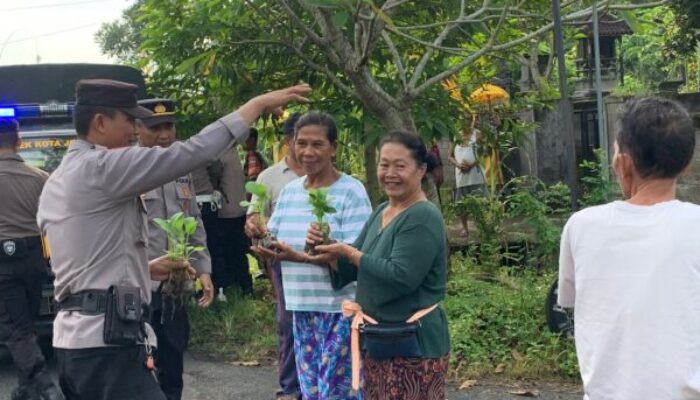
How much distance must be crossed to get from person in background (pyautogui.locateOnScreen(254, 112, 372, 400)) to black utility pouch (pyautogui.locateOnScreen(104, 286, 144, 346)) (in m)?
1.18

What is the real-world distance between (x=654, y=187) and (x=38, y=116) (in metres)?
6.33

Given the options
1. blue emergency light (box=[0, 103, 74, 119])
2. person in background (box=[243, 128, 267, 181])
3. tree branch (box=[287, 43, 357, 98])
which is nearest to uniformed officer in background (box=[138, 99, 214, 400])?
tree branch (box=[287, 43, 357, 98])

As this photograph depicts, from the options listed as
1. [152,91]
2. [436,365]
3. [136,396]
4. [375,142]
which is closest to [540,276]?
[375,142]

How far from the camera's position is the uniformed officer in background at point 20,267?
6508 millimetres

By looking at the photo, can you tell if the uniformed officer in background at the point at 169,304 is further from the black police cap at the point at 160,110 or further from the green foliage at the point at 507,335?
the green foliage at the point at 507,335

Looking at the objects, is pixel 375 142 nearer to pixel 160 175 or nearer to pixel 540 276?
pixel 540 276

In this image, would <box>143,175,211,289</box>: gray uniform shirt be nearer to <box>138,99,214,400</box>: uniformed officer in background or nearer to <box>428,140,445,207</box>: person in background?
<box>138,99,214,400</box>: uniformed officer in background

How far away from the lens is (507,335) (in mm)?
6934

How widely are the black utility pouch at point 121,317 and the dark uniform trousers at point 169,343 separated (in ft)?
4.62

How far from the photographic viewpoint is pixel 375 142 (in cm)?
729

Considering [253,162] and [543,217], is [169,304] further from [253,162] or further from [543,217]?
[253,162]

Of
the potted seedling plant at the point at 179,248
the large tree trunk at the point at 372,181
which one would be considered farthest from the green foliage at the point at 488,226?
the potted seedling plant at the point at 179,248

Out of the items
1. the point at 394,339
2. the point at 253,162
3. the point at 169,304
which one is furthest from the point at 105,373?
the point at 253,162

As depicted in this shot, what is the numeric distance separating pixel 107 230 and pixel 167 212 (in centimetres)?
174
